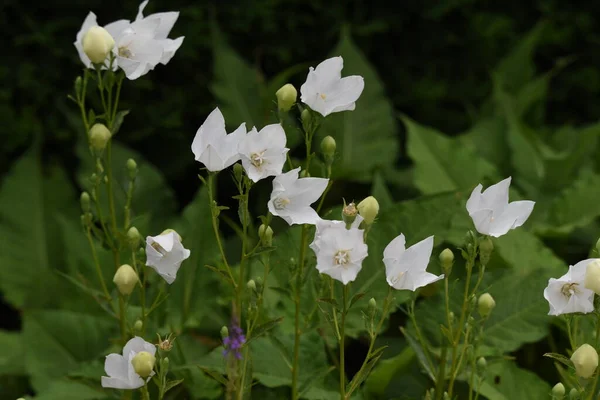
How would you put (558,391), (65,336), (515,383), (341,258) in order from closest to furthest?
(341,258) < (558,391) < (515,383) < (65,336)

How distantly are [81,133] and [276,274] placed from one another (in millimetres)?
984

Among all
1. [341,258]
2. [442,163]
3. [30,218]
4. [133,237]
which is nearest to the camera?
[341,258]

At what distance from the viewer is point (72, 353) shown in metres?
2.00

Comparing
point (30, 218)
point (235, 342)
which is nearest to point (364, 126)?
point (30, 218)

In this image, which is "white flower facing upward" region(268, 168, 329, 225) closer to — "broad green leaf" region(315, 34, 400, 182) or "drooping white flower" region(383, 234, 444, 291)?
"drooping white flower" region(383, 234, 444, 291)

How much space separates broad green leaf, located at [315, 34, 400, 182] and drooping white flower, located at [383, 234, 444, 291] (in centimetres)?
128

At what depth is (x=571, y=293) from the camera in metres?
1.17

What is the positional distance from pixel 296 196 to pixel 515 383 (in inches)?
28.1

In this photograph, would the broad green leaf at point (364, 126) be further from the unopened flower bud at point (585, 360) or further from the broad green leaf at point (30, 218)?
the unopened flower bud at point (585, 360)


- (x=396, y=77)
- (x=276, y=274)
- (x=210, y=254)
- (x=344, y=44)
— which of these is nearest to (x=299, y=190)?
(x=276, y=274)

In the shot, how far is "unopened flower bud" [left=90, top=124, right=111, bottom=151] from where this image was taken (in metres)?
1.33

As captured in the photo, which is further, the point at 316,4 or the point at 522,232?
the point at 316,4

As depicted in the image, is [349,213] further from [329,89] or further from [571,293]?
[571,293]

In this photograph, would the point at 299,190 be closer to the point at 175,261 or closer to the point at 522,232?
the point at 175,261
